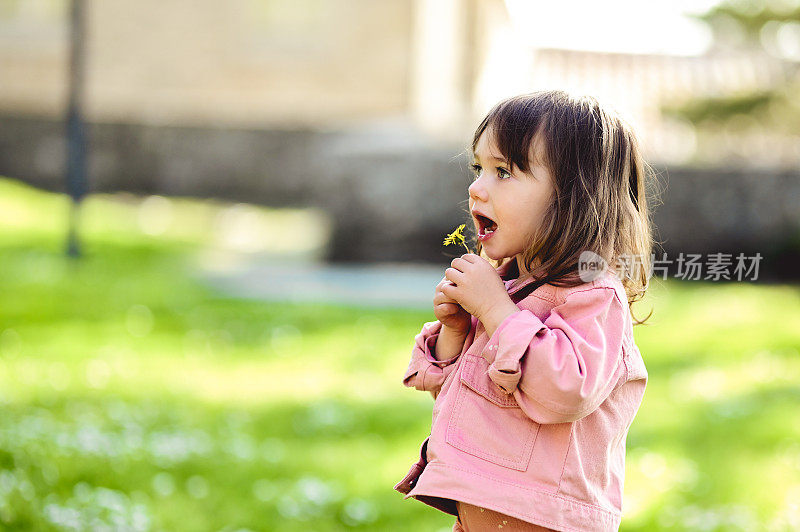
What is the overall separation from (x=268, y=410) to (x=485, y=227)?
3.46 meters

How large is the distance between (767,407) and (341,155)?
5.31m

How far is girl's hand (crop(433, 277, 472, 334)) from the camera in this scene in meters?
1.88

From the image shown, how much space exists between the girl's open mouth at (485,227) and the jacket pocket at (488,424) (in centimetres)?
24

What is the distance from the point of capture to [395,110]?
15641 mm

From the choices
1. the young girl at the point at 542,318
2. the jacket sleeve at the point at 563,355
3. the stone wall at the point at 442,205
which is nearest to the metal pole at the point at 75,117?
the stone wall at the point at 442,205

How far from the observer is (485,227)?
6.29 feet

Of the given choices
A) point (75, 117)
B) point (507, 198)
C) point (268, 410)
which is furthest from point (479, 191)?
point (75, 117)

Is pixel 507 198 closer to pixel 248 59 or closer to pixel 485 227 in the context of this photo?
pixel 485 227

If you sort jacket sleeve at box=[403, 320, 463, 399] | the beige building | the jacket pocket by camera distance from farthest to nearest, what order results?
the beige building → jacket sleeve at box=[403, 320, 463, 399] → the jacket pocket

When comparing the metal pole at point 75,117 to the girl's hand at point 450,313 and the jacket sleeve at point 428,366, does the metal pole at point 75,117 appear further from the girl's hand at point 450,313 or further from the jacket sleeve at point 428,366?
the girl's hand at point 450,313

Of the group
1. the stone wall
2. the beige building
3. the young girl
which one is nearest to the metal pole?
the stone wall

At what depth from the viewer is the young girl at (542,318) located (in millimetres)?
1741

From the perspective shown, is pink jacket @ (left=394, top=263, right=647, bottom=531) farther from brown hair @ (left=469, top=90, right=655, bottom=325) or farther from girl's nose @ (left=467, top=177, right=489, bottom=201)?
girl's nose @ (left=467, top=177, right=489, bottom=201)

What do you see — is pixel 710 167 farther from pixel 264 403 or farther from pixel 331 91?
pixel 331 91
